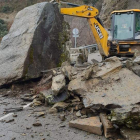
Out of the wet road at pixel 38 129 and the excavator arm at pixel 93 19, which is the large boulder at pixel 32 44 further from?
the wet road at pixel 38 129

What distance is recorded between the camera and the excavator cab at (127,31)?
362 inches

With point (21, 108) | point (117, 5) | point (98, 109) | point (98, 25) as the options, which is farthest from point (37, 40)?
point (117, 5)

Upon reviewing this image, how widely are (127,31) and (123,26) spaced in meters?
0.27

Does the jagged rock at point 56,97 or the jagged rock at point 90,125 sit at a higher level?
the jagged rock at point 56,97

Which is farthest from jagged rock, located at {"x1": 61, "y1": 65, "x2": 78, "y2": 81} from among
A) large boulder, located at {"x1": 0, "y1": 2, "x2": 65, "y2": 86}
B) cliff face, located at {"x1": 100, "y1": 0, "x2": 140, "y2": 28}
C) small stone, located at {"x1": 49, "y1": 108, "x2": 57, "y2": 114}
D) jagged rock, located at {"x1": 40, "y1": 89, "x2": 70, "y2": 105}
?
cliff face, located at {"x1": 100, "y1": 0, "x2": 140, "y2": 28}

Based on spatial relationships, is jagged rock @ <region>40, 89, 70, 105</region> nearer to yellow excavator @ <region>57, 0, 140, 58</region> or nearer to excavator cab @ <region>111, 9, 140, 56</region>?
yellow excavator @ <region>57, 0, 140, 58</region>

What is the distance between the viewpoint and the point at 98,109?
479 cm

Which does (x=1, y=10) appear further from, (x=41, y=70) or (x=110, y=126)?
(x=110, y=126)

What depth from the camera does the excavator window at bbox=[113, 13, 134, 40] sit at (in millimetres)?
9281

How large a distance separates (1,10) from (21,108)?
1319 inches

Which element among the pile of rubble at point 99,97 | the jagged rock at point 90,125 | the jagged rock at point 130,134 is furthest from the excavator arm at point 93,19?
the jagged rock at point 130,134

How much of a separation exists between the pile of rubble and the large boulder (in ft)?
3.29

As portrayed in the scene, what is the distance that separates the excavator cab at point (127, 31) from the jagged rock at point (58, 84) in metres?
3.49

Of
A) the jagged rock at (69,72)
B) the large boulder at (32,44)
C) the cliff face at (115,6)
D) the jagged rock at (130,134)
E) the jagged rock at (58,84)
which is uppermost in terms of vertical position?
the cliff face at (115,6)
